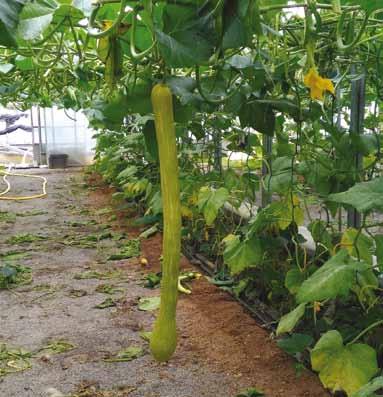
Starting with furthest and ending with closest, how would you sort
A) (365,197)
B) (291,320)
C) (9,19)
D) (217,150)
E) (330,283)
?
(217,150) < (291,320) < (330,283) < (365,197) < (9,19)

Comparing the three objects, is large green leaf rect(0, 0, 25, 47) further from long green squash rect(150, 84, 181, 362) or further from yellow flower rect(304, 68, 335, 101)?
yellow flower rect(304, 68, 335, 101)

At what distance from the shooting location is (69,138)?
10562 mm

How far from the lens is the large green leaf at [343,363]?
1308 millimetres

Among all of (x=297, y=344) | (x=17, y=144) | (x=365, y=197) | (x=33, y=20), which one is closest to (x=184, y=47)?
(x=33, y=20)

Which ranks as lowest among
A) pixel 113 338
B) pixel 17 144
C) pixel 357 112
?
pixel 113 338

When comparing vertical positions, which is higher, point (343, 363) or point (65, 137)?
point (65, 137)

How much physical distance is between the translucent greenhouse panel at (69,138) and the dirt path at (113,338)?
7.00 metres

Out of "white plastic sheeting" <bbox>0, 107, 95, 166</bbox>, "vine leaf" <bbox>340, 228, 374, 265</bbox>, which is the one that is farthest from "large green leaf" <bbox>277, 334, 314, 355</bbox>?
"white plastic sheeting" <bbox>0, 107, 95, 166</bbox>

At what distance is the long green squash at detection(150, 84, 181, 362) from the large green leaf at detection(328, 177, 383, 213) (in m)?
0.41

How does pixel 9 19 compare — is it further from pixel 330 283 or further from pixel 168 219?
pixel 330 283

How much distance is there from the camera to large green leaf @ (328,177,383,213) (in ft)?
3.35

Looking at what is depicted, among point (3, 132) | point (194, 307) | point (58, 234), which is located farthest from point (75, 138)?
point (194, 307)

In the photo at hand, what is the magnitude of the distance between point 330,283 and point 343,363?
0.81 ft

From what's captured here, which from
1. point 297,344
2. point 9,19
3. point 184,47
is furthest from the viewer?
point 297,344
